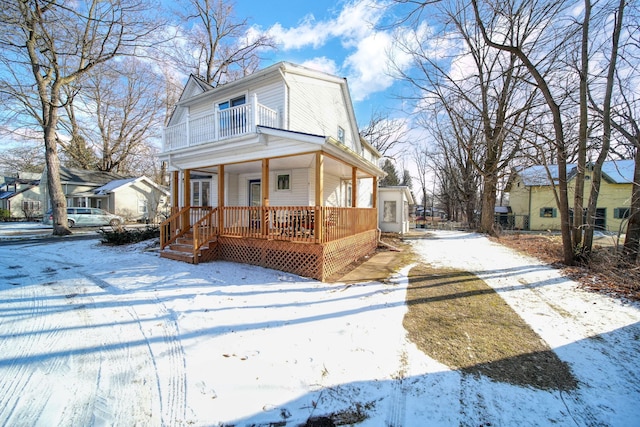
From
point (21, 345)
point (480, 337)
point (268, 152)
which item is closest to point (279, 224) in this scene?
point (268, 152)

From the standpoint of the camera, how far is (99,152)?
3031cm

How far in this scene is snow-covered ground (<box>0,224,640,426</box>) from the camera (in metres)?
2.37

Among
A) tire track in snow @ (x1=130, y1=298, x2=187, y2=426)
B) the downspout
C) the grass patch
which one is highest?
the downspout

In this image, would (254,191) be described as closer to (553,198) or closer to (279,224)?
(279,224)

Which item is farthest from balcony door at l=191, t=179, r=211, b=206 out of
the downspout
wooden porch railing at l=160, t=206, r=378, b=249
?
the downspout

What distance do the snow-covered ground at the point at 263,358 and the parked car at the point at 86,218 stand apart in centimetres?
1785

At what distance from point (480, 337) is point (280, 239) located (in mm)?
4967

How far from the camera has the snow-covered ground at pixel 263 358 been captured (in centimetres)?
237

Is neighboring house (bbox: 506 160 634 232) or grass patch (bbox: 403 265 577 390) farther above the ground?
neighboring house (bbox: 506 160 634 232)

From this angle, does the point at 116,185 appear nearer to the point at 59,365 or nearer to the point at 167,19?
the point at 167,19

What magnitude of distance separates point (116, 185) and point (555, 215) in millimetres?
42342

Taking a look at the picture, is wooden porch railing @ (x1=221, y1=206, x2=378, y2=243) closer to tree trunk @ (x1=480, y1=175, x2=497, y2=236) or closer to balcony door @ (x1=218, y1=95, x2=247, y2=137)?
balcony door @ (x1=218, y1=95, x2=247, y2=137)

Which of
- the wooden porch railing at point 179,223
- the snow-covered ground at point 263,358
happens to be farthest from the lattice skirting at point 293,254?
the wooden porch railing at point 179,223

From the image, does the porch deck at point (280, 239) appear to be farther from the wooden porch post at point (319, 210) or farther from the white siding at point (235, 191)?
the white siding at point (235, 191)
